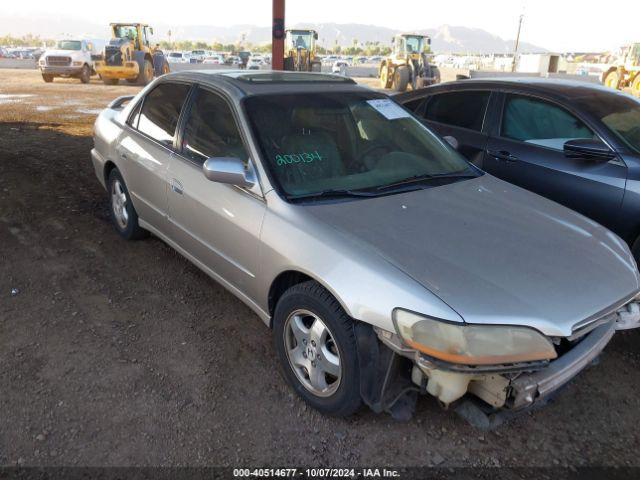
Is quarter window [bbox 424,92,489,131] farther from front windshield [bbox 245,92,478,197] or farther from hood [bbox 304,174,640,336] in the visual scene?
hood [bbox 304,174,640,336]

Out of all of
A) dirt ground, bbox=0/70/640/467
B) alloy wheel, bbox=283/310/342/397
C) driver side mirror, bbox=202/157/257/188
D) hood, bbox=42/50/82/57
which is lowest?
dirt ground, bbox=0/70/640/467

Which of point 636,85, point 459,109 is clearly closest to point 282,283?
point 459,109

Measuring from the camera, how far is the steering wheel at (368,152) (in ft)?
10.1

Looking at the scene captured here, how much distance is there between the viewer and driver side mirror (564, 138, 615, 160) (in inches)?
148

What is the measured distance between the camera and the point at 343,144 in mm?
3176

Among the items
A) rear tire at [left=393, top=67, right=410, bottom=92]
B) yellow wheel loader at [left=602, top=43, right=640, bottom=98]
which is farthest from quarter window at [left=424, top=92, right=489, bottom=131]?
yellow wheel loader at [left=602, top=43, right=640, bottom=98]

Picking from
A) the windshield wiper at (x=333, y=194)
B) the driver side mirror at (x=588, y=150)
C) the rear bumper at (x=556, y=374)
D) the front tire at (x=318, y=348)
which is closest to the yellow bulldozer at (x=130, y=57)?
the driver side mirror at (x=588, y=150)

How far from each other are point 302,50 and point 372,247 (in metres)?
22.8

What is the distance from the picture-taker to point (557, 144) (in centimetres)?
416

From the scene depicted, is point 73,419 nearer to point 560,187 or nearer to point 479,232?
point 479,232

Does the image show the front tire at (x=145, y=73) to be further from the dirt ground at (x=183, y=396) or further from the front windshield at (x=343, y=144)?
the front windshield at (x=343, y=144)

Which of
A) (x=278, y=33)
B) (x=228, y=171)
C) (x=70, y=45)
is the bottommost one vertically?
(x=228, y=171)

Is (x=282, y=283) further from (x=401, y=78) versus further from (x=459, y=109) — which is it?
(x=401, y=78)

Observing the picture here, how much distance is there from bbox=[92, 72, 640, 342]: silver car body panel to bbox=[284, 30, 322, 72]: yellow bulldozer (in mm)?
20819
